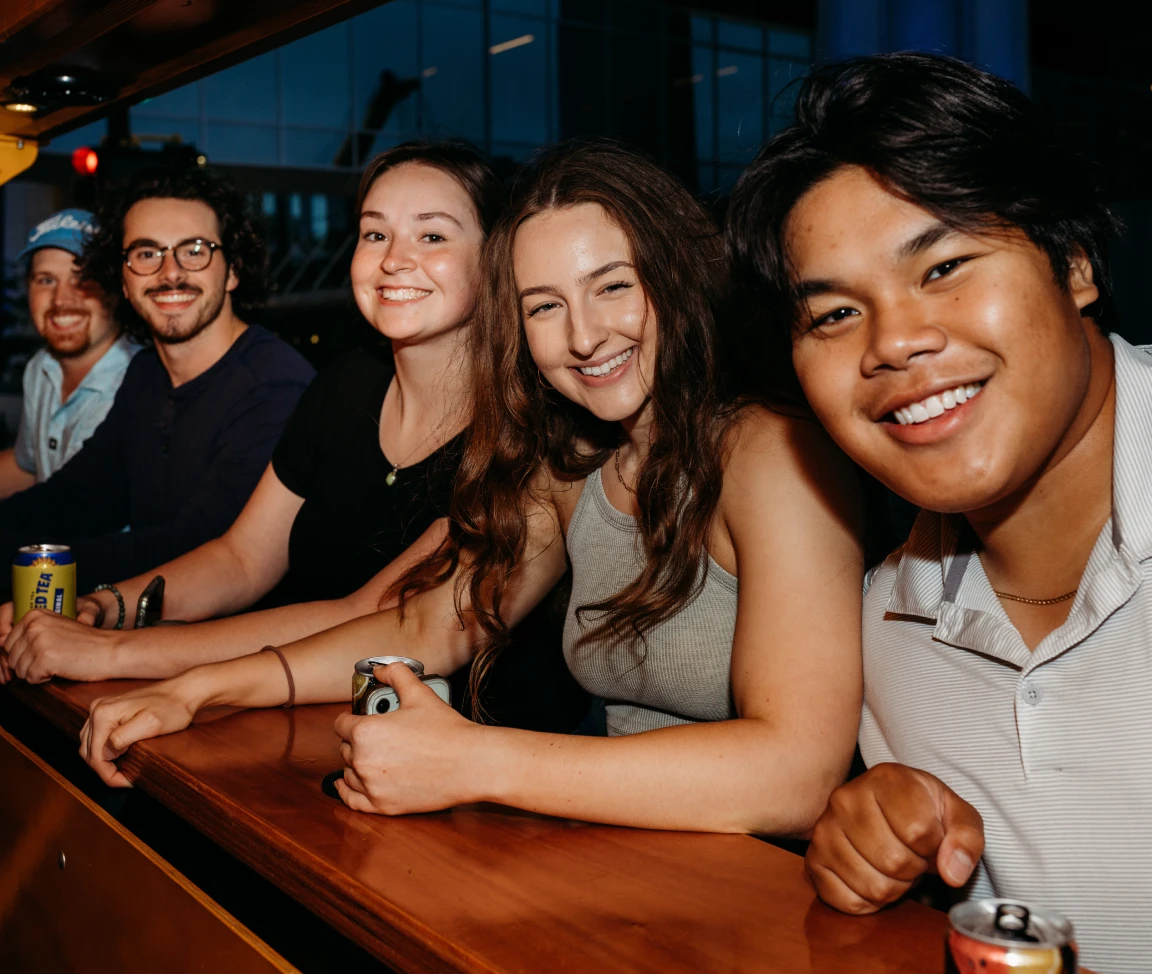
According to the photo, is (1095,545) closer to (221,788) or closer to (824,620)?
(824,620)

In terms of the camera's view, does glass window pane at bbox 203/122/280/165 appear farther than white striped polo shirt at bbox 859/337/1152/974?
Yes

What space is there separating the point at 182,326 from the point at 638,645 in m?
2.27

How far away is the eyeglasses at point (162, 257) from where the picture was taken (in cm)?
342

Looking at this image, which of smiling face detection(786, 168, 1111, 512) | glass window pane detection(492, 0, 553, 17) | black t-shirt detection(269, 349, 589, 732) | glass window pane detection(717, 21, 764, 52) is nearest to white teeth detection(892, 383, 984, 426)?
smiling face detection(786, 168, 1111, 512)

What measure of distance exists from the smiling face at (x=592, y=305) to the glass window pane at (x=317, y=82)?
51.5 ft

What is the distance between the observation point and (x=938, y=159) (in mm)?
1152

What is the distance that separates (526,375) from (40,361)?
10.1ft

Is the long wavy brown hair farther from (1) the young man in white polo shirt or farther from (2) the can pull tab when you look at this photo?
(2) the can pull tab

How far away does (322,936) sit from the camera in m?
1.73

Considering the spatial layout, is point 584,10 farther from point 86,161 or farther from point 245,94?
point 86,161

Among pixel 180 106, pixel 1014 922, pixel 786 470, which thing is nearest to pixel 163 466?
pixel 786 470

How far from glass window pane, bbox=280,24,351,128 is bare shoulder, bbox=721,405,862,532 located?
632 inches

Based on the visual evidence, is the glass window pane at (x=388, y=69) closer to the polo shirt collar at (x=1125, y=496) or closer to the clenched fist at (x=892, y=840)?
the polo shirt collar at (x=1125, y=496)

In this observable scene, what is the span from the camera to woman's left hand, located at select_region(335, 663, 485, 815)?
1.36 m
